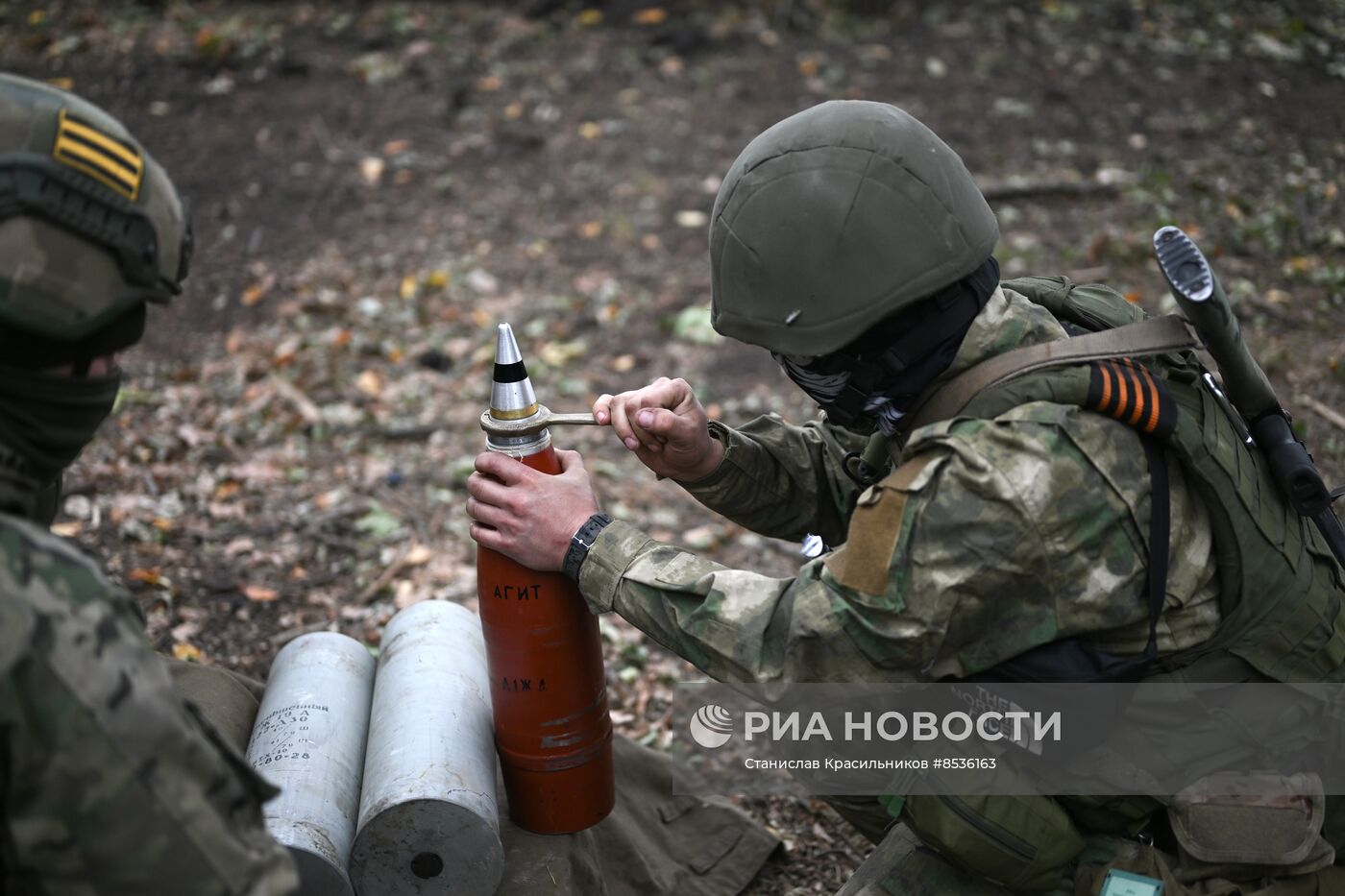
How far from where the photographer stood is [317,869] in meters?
3.31

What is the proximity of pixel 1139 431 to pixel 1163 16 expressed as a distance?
9860mm

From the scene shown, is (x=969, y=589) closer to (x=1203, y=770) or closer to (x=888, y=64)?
(x=1203, y=770)

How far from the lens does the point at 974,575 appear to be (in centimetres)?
290

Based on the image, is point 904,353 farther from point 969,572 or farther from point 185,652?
point 185,652

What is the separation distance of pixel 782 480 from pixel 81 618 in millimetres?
2424

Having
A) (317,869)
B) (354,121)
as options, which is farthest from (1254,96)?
(317,869)

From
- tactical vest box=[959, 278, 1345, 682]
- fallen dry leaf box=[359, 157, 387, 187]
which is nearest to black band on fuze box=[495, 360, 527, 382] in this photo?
tactical vest box=[959, 278, 1345, 682]

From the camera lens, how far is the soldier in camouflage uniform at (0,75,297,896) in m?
2.08

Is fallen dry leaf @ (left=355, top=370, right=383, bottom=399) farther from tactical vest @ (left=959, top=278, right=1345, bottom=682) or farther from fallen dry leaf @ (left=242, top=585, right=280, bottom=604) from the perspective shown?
tactical vest @ (left=959, top=278, right=1345, bottom=682)

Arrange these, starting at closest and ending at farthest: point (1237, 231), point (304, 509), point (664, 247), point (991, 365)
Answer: point (991, 365)
point (304, 509)
point (1237, 231)
point (664, 247)

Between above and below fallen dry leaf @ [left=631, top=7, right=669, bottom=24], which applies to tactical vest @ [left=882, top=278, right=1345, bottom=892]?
above

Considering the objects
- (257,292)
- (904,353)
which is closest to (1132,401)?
(904,353)

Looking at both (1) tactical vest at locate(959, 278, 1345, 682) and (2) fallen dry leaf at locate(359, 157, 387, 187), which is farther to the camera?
(2) fallen dry leaf at locate(359, 157, 387, 187)

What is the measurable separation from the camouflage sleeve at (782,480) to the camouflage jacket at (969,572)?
2.23ft
